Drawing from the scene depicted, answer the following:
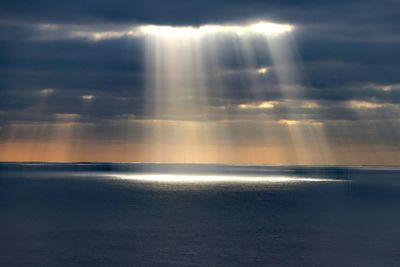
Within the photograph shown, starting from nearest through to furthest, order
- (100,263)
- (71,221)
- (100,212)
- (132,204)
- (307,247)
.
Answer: (100,263)
(307,247)
(71,221)
(100,212)
(132,204)

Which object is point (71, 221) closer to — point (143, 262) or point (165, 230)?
point (165, 230)

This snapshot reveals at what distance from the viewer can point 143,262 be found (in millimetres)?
52062

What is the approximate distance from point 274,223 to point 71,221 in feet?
78.7

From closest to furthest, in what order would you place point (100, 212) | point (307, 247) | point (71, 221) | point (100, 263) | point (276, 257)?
point (100, 263) → point (276, 257) → point (307, 247) → point (71, 221) → point (100, 212)

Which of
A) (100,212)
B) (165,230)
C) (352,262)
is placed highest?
(100,212)

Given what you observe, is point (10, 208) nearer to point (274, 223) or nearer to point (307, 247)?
point (274, 223)

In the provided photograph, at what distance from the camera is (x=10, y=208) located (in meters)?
99.5

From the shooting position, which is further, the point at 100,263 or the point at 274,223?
the point at 274,223

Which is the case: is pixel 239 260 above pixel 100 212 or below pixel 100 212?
below

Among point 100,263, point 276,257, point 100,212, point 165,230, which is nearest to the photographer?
point 100,263

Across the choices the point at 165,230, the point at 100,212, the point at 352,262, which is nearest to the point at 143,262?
the point at 352,262

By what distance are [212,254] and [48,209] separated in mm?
48265

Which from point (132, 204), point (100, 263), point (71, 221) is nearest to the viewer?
point (100, 263)

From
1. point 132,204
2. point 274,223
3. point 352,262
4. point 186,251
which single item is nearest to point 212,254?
point 186,251
